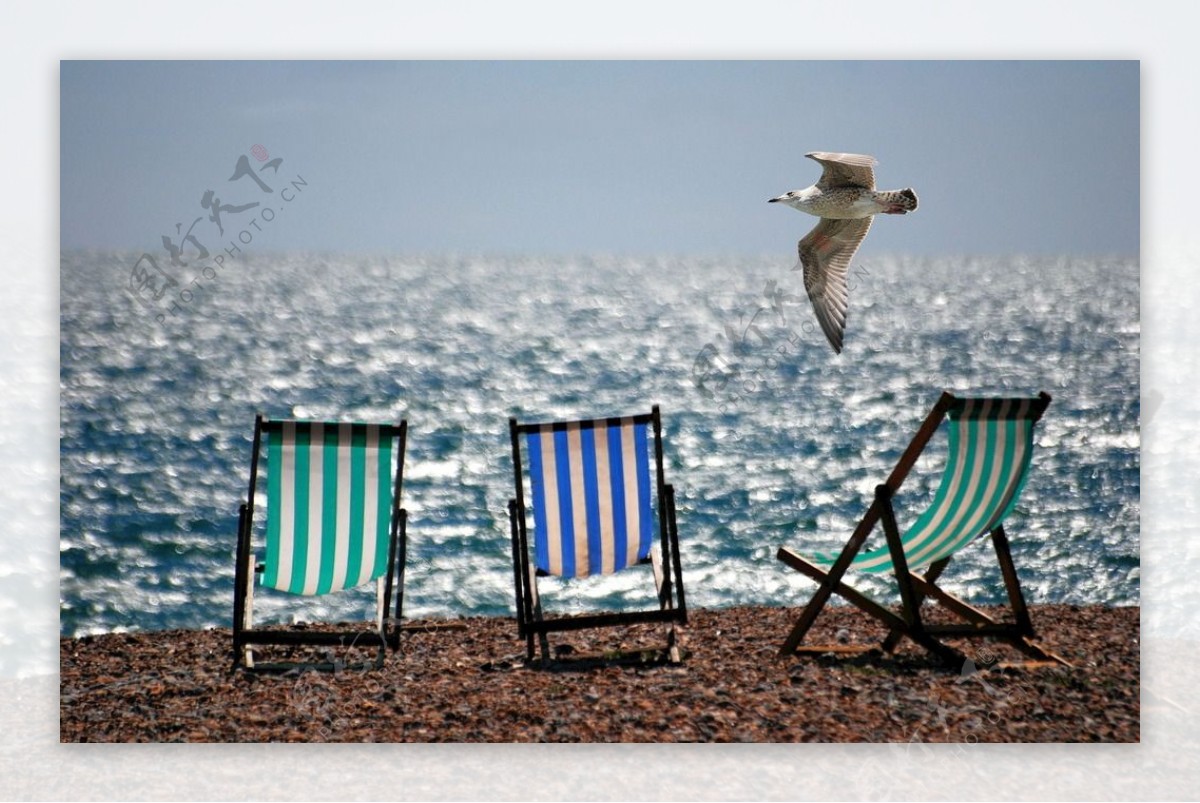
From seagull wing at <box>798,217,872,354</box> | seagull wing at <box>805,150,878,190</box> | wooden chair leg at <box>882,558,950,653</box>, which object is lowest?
wooden chair leg at <box>882,558,950,653</box>

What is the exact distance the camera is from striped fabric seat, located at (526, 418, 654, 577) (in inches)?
163

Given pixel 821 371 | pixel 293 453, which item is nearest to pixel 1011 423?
pixel 293 453

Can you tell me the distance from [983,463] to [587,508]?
3.74 feet

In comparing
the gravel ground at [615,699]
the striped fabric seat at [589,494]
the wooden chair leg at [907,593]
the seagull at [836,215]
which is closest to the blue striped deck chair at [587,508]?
the striped fabric seat at [589,494]

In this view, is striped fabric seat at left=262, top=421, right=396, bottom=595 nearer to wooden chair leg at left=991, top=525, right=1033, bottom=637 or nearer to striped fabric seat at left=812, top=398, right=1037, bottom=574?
striped fabric seat at left=812, top=398, right=1037, bottom=574

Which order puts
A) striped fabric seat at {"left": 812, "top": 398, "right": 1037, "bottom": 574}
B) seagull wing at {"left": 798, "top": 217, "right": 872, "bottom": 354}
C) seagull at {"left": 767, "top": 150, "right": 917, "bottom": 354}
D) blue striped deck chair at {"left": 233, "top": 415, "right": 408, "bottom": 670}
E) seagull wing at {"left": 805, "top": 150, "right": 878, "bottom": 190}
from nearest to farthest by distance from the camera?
striped fabric seat at {"left": 812, "top": 398, "right": 1037, "bottom": 574}
blue striped deck chair at {"left": 233, "top": 415, "right": 408, "bottom": 670}
seagull wing at {"left": 805, "top": 150, "right": 878, "bottom": 190}
seagull at {"left": 767, "top": 150, "right": 917, "bottom": 354}
seagull wing at {"left": 798, "top": 217, "right": 872, "bottom": 354}

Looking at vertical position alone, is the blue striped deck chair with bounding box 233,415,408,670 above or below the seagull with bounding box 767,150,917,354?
below

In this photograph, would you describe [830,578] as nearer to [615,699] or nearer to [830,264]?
[615,699]

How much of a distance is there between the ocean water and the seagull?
26cm

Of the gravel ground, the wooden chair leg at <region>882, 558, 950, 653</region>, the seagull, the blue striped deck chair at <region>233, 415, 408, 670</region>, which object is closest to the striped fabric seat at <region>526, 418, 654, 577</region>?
the gravel ground

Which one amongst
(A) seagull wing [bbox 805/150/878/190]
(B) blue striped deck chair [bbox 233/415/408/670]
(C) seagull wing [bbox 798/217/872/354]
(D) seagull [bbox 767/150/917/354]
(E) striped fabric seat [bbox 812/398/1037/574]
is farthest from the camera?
(C) seagull wing [bbox 798/217/872/354]

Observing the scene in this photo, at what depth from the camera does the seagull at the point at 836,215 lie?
15.5ft

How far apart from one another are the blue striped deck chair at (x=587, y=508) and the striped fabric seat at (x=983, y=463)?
80cm

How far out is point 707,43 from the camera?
426cm
